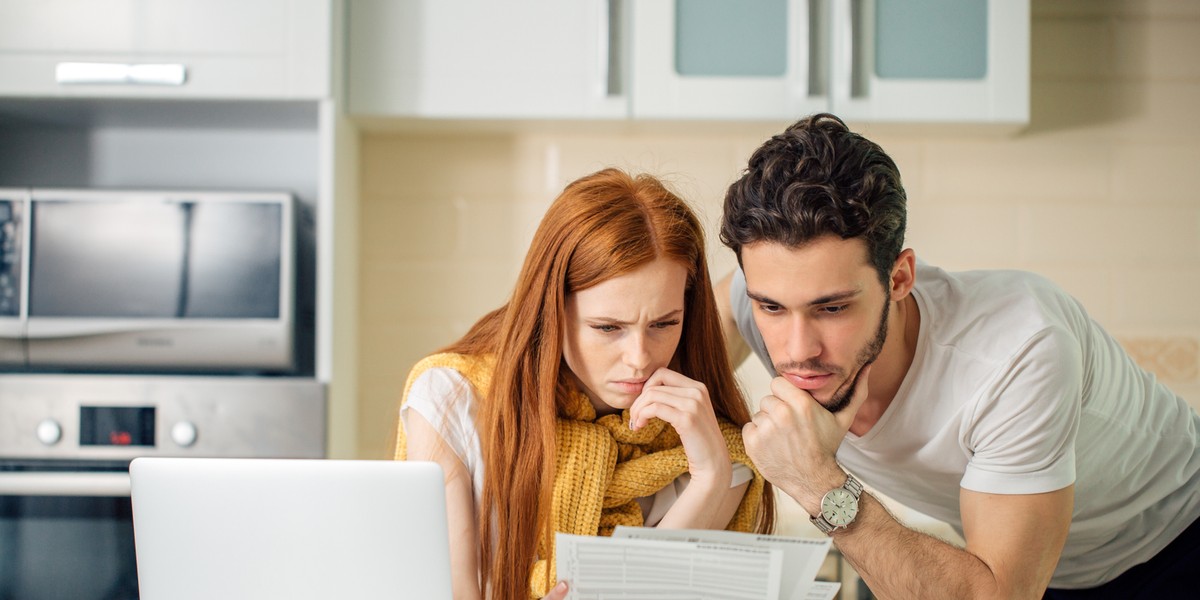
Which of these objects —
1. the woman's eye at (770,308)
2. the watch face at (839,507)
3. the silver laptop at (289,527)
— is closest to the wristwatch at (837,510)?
the watch face at (839,507)

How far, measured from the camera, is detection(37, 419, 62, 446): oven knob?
6.06 ft

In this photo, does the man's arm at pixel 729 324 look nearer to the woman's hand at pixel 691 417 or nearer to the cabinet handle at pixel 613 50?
the woman's hand at pixel 691 417

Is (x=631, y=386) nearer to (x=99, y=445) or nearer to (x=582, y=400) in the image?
(x=582, y=400)

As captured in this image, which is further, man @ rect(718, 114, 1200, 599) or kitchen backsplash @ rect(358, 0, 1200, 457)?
kitchen backsplash @ rect(358, 0, 1200, 457)

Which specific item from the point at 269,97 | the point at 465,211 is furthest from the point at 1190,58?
the point at 269,97

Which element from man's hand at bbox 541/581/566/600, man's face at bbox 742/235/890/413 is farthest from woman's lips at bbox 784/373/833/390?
man's hand at bbox 541/581/566/600

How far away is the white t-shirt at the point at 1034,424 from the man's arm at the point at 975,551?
29 mm

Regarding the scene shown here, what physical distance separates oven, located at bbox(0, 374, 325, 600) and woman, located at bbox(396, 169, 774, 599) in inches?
19.0

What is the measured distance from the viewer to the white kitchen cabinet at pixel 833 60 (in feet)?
6.55

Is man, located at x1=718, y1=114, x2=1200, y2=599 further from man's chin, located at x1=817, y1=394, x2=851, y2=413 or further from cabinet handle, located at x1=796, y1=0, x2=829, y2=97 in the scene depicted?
cabinet handle, located at x1=796, y1=0, x2=829, y2=97

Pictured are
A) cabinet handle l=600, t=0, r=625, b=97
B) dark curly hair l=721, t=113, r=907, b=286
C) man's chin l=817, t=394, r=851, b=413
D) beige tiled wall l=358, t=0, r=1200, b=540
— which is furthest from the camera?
beige tiled wall l=358, t=0, r=1200, b=540

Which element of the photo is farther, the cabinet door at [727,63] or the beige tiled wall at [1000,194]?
the beige tiled wall at [1000,194]

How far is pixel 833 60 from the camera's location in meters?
2.01

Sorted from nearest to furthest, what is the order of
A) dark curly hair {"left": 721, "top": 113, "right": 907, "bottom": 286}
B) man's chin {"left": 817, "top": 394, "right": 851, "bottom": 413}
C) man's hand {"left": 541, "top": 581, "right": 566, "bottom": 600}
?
man's hand {"left": 541, "top": 581, "right": 566, "bottom": 600} < dark curly hair {"left": 721, "top": 113, "right": 907, "bottom": 286} < man's chin {"left": 817, "top": 394, "right": 851, "bottom": 413}
